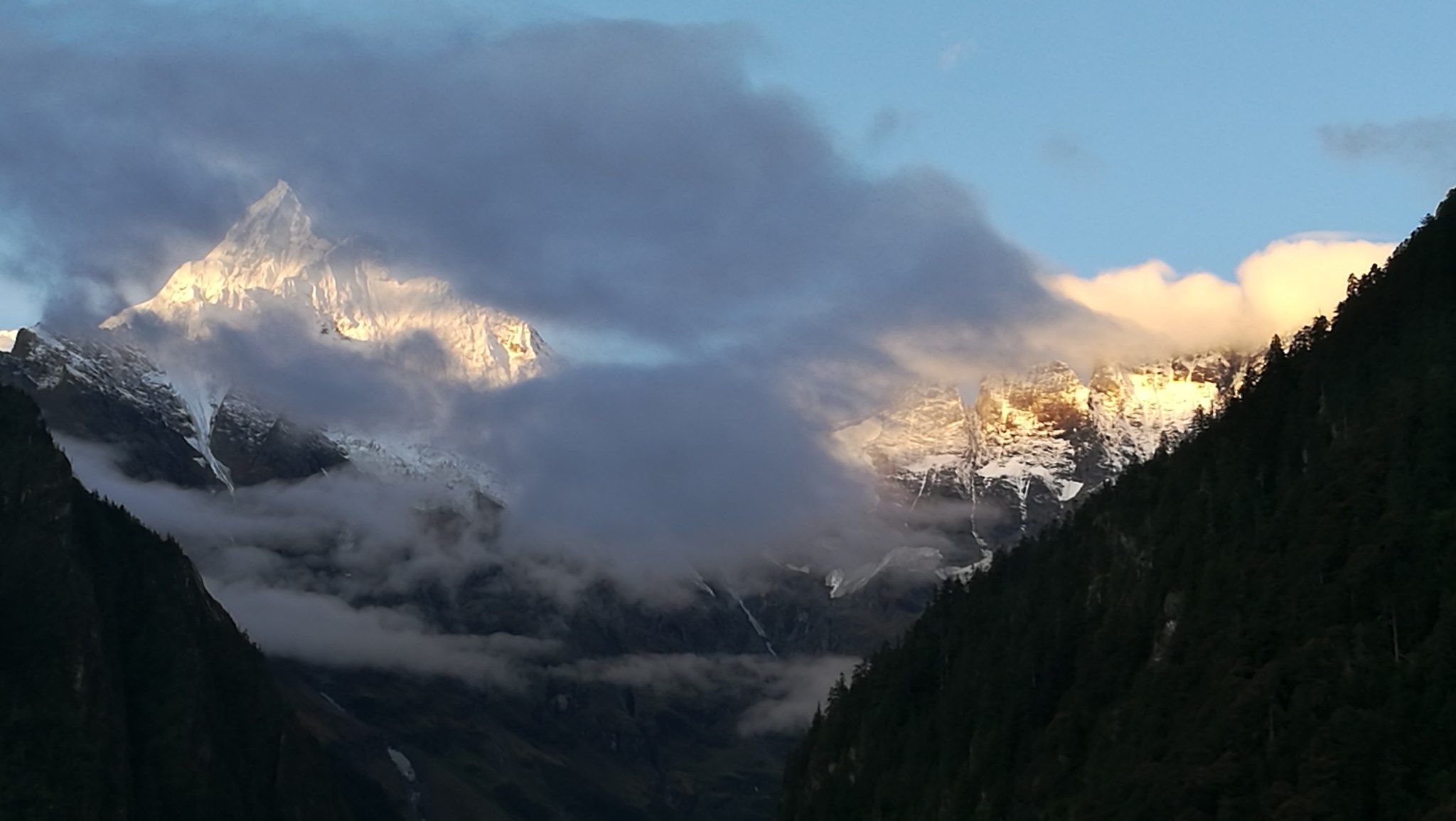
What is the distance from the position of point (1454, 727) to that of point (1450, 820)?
64.8 feet

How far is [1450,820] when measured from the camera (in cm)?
17962

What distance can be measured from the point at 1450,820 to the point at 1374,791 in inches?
745

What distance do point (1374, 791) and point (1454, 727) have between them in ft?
31.3

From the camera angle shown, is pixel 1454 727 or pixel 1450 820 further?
pixel 1454 727

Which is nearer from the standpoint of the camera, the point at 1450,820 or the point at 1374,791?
the point at 1450,820

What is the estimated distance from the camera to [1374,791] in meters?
198

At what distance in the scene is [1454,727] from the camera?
19750 cm
